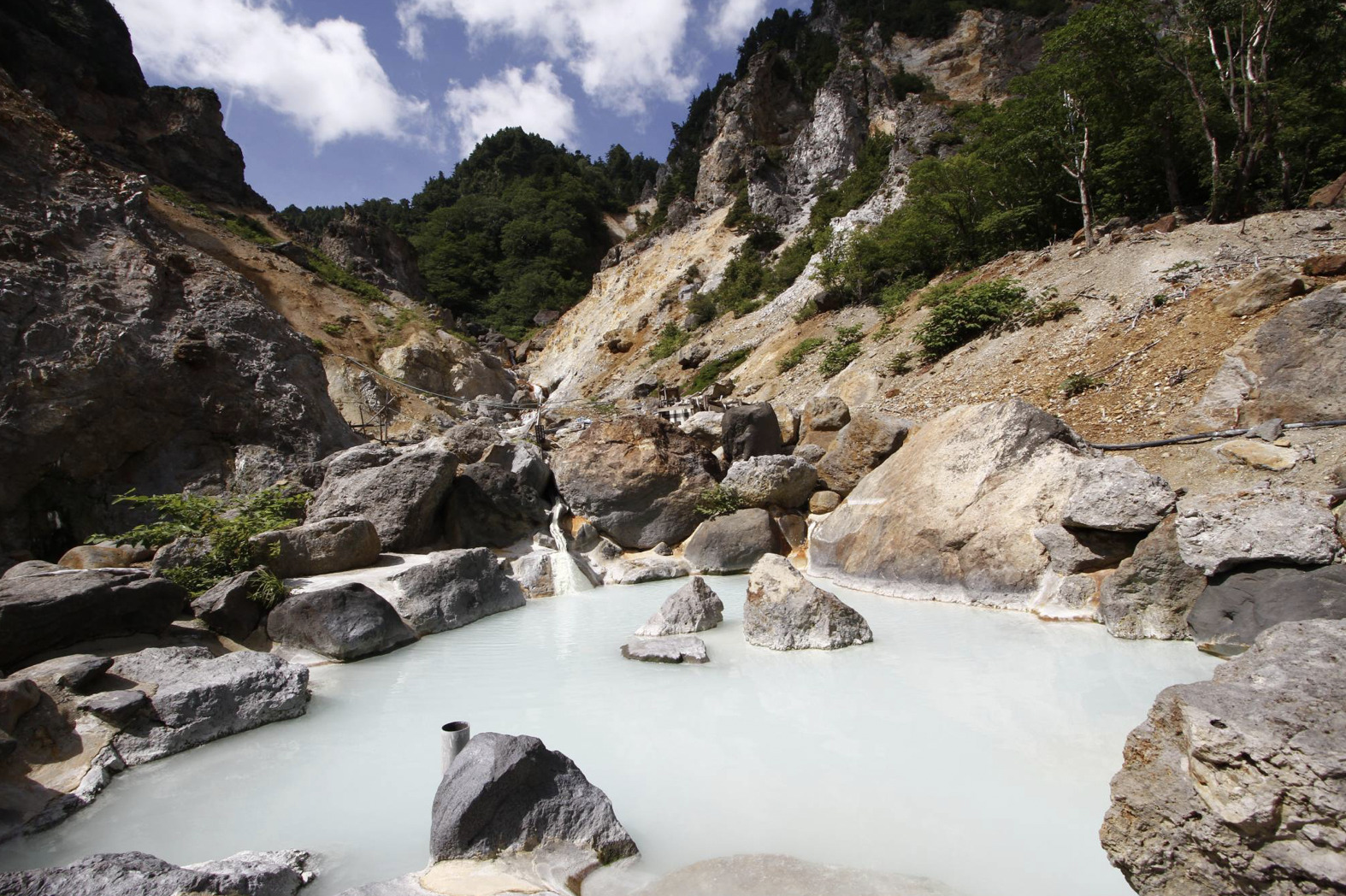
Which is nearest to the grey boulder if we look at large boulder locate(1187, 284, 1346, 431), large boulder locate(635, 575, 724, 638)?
large boulder locate(635, 575, 724, 638)

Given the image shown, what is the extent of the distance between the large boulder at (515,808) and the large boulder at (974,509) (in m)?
5.94

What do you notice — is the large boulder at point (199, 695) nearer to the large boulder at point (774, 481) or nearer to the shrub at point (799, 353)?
the large boulder at point (774, 481)

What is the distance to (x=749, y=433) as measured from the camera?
43.1ft

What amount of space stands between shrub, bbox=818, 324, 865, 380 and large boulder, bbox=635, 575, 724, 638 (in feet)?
44.5

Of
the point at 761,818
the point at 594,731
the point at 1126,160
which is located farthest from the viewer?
the point at 1126,160

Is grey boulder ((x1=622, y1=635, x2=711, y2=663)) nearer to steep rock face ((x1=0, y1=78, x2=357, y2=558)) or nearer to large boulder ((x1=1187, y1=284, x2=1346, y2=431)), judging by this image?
large boulder ((x1=1187, y1=284, x2=1346, y2=431))

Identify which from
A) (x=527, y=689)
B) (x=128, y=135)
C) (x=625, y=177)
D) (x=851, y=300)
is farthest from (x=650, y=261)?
(x=527, y=689)

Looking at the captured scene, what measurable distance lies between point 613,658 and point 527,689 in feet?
3.57

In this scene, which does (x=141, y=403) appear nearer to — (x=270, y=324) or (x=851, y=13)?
(x=270, y=324)

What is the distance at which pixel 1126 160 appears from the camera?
17516 millimetres

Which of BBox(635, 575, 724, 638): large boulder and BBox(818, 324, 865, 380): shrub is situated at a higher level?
BBox(818, 324, 865, 380): shrub

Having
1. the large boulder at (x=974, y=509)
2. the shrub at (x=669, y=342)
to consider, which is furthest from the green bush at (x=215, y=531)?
the shrub at (x=669, y=342)

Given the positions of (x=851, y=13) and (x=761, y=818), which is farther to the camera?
(x=851, y=13)

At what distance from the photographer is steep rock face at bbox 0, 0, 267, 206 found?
1091 inches
